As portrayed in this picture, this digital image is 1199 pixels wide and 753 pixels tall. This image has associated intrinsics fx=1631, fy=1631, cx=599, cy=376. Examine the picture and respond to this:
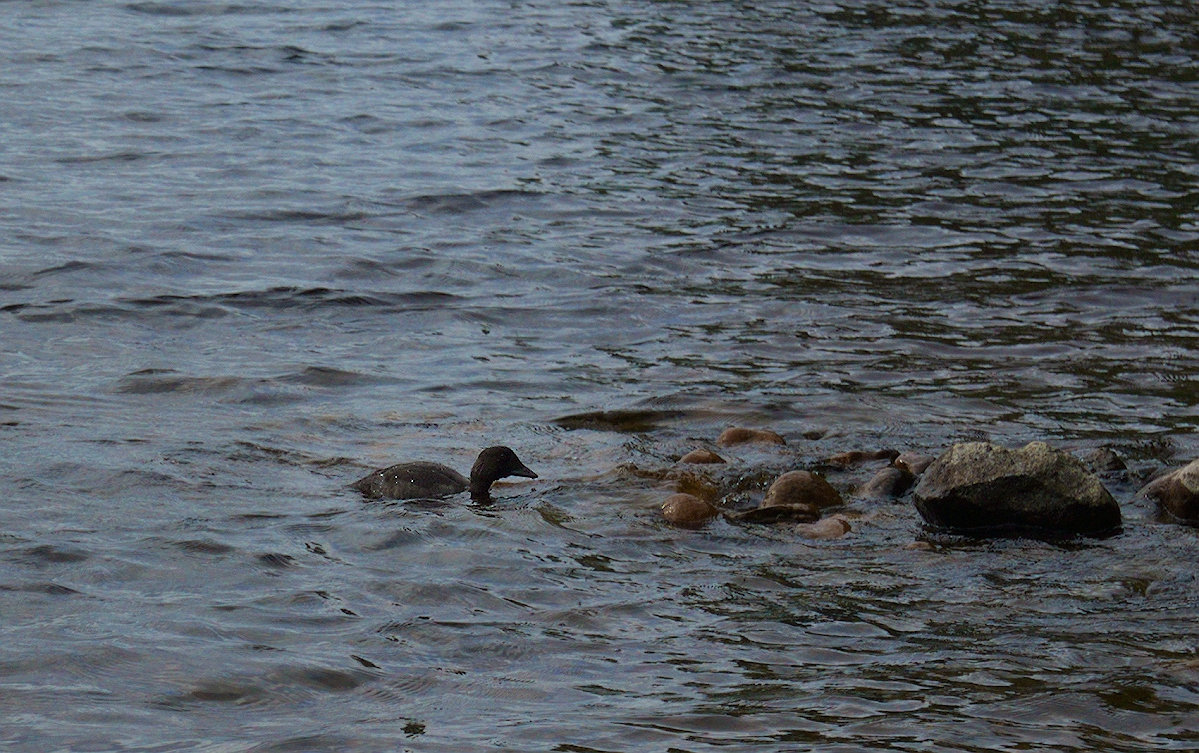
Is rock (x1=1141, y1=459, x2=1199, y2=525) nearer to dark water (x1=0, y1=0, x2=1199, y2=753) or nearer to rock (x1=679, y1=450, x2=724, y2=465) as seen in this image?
dark water (x1=0, y1=0, x2=1199, y2=753)

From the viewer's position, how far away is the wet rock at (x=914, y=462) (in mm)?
7684

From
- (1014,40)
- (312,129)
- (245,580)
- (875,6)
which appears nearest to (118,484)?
(245,580)

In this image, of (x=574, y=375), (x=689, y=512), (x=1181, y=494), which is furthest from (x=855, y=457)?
(x=574, y=375)

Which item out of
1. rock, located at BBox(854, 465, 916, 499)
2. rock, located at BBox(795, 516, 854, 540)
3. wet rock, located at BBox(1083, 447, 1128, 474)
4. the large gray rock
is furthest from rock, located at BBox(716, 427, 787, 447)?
wet rock, located at BBox(1083, 447, 1128, 474)

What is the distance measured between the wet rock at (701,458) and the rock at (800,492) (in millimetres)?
588

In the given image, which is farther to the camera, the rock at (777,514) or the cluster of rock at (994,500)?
the rock at (777,514)

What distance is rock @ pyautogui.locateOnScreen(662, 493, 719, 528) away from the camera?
7.17 meters

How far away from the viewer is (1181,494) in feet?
23.1

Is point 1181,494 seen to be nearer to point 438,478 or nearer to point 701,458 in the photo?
point 701,458

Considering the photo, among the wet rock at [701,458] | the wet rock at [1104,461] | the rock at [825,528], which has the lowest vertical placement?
the wet rock at [701,458]

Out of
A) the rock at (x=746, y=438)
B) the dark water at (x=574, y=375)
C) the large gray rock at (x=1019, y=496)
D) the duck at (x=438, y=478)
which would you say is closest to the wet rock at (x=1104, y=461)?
the dark water at (x=574, y=375)

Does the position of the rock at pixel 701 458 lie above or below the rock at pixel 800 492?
below

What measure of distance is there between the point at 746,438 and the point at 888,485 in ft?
3.35

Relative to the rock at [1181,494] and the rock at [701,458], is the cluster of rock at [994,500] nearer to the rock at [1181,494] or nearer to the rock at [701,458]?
the rock at [1181,494]
